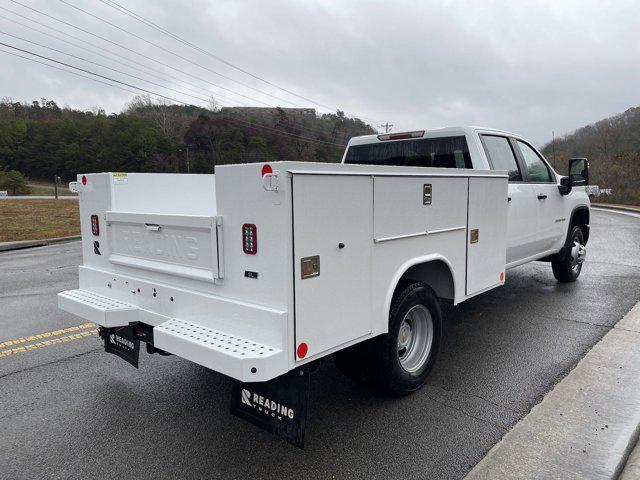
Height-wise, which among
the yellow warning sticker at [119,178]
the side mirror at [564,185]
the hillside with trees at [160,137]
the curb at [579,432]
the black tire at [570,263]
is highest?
the hillside with trees at [160,137]

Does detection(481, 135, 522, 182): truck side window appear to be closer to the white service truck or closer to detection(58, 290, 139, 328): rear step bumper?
the white service truck

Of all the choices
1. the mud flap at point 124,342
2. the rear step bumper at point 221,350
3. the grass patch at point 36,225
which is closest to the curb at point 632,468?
the rear step bumper at point 221,350

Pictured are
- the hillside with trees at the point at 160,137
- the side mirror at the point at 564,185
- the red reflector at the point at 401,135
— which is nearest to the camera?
the red reflector at the point at 401,135

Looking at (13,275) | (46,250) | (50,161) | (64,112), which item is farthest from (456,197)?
(64,112)

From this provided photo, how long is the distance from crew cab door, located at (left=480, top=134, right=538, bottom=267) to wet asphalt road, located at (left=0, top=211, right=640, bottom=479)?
87cm

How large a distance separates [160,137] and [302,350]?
57576 mm

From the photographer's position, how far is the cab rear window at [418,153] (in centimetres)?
496

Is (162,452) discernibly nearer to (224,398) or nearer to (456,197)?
(224,398)

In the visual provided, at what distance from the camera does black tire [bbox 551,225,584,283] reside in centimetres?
697

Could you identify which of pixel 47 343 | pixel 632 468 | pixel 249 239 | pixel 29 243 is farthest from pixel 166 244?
pixel 29 243

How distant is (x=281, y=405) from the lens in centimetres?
262

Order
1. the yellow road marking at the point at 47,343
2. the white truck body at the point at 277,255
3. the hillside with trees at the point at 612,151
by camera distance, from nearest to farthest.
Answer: the white truck body at the point at 277,255 → the yellow road marking at the point at 47,343 → the hillside with trees at the point at 612,151

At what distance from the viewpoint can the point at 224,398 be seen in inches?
143

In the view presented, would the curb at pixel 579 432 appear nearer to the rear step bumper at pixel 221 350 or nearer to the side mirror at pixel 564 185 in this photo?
the rear step bumper at pixel 221 350
